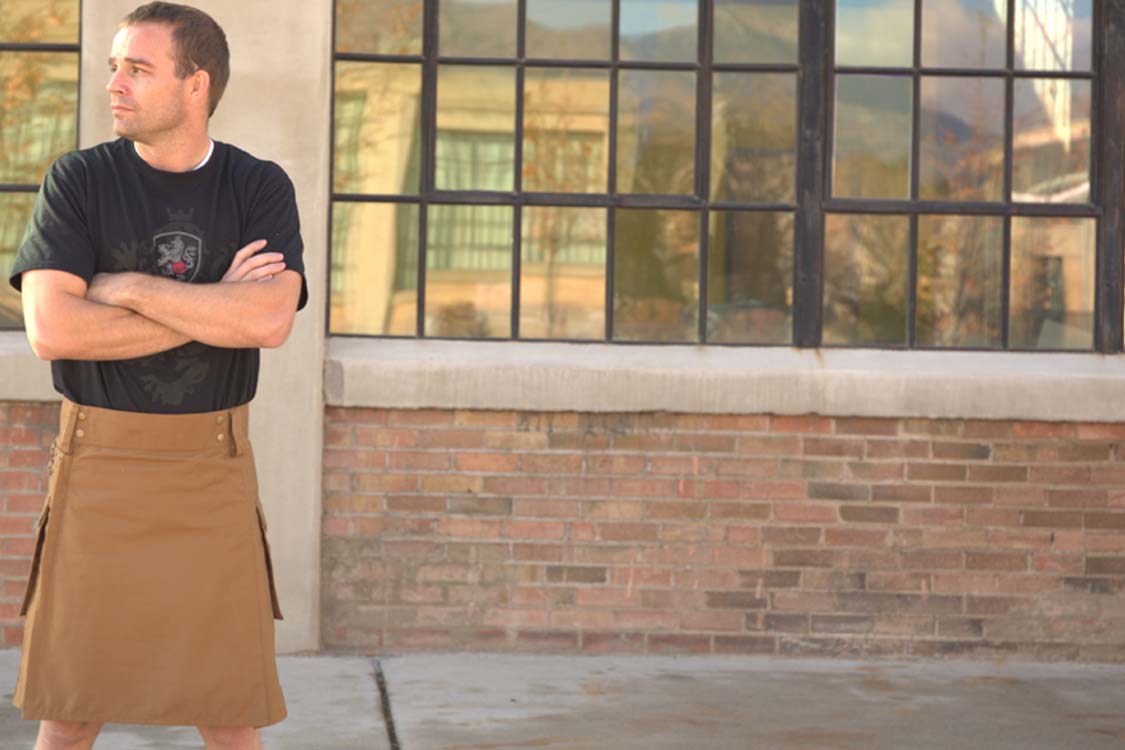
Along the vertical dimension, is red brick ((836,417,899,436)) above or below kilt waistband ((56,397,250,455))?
above

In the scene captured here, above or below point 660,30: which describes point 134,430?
below

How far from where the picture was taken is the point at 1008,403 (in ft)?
20.8

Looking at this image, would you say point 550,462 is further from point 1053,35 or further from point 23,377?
point 1053,35

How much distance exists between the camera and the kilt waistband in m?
3.39

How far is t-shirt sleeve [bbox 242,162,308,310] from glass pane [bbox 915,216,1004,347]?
3490 mm

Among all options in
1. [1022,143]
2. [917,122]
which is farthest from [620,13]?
[1022,143]

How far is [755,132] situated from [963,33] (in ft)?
2.88

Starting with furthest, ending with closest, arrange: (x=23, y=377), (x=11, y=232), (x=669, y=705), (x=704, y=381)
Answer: (x=11, y=232) → (x=704, y=381) → (x=23, y=377) → (x=669, y=705)

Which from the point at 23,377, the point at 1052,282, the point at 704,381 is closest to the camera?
the point at 23,377

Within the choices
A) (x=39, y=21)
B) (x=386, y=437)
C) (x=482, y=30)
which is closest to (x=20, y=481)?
(x=386, y=437)

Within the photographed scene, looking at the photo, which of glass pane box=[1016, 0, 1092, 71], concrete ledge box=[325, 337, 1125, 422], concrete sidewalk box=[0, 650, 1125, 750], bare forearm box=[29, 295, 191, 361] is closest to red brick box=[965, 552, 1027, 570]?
concrete sidewalk box=[0, 650, 1125, 750]

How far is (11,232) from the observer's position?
6.41 m

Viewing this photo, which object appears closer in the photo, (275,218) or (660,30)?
(275,218)

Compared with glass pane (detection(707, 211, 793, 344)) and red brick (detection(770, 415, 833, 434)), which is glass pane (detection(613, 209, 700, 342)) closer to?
glass pane (detection(707, 211, 793, 344))
